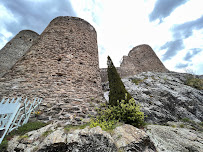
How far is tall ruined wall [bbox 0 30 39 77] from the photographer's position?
10328 millimetres

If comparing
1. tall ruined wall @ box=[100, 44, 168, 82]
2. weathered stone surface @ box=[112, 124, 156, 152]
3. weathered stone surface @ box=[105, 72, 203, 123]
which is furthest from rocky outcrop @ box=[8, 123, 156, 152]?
tall ruined wall @ box=[100, 44, 168, 82]

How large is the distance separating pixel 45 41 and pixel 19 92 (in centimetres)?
338

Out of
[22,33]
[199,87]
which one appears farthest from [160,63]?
[22,33]

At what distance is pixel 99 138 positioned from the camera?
208 centimetres

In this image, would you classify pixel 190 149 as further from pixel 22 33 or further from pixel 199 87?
pixel 22 33

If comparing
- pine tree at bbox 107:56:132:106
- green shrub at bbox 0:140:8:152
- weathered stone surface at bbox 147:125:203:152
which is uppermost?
pine tree at bbox 107:56:132:106

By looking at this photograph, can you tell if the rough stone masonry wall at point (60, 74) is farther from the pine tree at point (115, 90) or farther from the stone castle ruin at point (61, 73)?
the pine tree at point (115, 90)

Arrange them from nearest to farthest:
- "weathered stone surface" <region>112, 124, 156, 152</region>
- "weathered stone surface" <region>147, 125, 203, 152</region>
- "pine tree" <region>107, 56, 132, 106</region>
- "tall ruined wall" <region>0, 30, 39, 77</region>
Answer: "weathered stone surface" <region>112, 124, 156, 152</region> → "weathered stone surface" <region>147, 125, 203, 152</region> → "pine tree" <region>107, 56, 132, 106</region> → "tall ruined wall" <region>0, 30, 39, 77</region>

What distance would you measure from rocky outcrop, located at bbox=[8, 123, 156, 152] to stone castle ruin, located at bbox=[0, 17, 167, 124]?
1008 millimetres

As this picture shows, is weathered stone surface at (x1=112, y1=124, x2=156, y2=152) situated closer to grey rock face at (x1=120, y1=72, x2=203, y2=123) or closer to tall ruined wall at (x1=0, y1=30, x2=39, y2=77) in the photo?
grey rock face at (x1=120, y1=72, x2=203, y2=123)

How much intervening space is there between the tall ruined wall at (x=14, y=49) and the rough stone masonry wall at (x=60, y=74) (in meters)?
7.78

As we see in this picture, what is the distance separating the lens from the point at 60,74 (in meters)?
4.56

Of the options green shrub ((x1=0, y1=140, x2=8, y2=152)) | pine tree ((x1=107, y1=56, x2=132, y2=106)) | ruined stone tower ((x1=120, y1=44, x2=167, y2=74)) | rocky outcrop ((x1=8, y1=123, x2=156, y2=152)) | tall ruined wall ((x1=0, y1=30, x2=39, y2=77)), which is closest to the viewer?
green shrub ((x1=0, y1=140, x2=8, y2=152))

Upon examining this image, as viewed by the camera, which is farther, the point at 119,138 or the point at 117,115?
the point at 117,115
